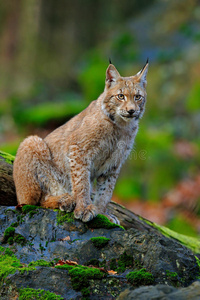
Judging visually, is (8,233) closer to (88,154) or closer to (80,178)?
(80,178)

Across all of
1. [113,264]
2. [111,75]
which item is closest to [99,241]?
[113,264]

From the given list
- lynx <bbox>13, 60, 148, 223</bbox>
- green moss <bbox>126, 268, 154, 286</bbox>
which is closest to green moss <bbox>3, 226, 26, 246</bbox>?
lynx <bbox>13, 60, 148, 223</bbox>

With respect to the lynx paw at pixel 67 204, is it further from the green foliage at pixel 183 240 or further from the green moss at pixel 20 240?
the green foliage at pixel 183 240

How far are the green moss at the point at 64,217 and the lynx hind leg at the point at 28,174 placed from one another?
1.79 feet

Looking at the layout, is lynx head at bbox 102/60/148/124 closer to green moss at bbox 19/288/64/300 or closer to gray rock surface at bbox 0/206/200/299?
gray rock surface at bbox 0/206/200/299

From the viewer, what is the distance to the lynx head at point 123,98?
17.0 ft

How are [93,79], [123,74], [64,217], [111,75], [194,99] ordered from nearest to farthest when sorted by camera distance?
1. [64,217]
2. [111,75]
3. [194,99]
4. [93,79]
5. [123,74]

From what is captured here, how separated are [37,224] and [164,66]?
1128cm

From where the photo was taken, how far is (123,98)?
17.2ft

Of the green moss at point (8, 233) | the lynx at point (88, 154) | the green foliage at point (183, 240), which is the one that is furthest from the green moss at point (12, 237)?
the green foliage at point (183, 240)

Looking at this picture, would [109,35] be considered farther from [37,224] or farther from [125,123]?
[37,224]

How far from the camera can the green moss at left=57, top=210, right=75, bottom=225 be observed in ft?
15.0

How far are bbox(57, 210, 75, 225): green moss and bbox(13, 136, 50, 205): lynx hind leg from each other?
0.55m

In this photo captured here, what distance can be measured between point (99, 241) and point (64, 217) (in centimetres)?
63
